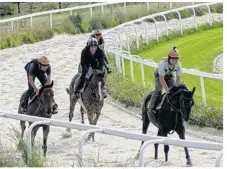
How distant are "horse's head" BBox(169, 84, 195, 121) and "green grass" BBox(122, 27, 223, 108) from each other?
358 centimetres

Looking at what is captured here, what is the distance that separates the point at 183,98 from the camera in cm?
976

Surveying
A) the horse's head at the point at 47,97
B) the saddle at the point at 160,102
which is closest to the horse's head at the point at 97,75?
the horse's head at the point at 47,97

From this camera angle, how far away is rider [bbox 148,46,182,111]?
33.1 feet

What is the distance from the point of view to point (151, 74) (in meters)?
17.4

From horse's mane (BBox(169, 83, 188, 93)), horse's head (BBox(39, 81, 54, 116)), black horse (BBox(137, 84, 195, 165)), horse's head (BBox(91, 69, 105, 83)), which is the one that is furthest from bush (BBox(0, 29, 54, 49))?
horse's mane (BBox(169, 83, 188, 93))

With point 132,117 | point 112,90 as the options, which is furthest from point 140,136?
point 112,90

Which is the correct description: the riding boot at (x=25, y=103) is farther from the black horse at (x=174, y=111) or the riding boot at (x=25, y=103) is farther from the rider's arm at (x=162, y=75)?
the rider's arm at (x=162, y=75)

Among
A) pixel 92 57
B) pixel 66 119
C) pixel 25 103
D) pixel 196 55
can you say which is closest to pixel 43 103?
pixel 25 103

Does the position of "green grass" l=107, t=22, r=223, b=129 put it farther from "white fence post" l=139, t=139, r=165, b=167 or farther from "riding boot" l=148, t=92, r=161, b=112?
"white fence post" l=139, t=139, r=165, b=167

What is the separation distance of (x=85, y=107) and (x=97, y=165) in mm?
4545

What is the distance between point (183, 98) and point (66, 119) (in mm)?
4321

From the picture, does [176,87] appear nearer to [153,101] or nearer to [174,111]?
[174,111]

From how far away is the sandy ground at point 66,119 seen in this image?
957cm

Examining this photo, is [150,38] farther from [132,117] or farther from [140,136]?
[140,136]
